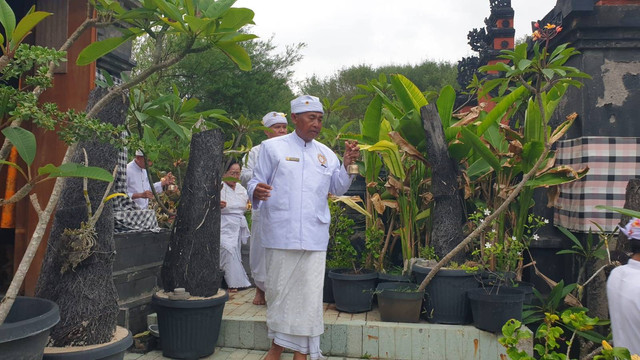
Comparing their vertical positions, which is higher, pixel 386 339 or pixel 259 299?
pixel 259 299

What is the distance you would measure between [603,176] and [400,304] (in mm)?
2572

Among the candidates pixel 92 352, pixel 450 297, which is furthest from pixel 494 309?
pixel 92 352

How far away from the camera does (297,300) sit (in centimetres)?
419

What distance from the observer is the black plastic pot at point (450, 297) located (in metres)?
4.81

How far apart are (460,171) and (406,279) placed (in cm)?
128

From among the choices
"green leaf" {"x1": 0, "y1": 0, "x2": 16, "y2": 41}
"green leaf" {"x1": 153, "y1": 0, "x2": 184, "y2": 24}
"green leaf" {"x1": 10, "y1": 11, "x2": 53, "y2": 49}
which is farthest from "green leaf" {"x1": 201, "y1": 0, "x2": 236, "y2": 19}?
"green leaf" {"x1": 0, "y1": 0, "x2": 16, "y2": 41}

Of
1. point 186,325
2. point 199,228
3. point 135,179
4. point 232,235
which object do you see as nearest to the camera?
point 186,325

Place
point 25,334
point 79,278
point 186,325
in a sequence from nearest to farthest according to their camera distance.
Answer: point 25,334 < point 79,278 < point 186,325

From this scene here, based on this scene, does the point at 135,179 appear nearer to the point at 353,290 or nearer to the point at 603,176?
the point at 353,290

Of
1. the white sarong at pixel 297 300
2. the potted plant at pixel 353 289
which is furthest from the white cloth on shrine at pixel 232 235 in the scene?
the white sarong at pixel 297 300

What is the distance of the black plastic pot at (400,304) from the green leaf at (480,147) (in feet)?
4.49

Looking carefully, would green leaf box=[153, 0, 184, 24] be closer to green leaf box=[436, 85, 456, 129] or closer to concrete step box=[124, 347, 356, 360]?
concrete step box=[124, 347, 356, 360]

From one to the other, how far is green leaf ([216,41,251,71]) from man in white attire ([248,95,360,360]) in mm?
1581

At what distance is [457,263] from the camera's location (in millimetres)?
5090
